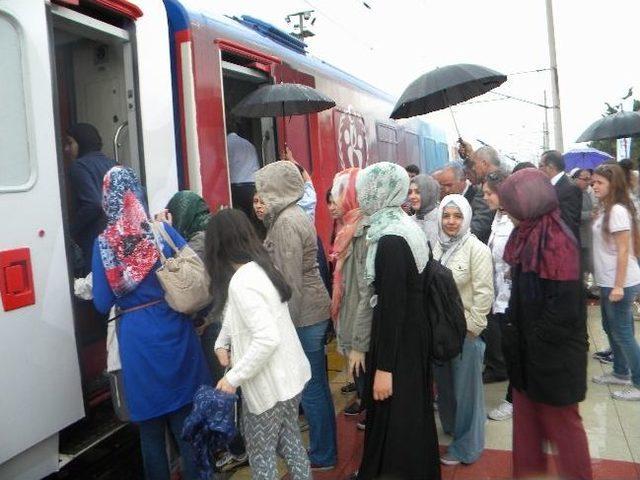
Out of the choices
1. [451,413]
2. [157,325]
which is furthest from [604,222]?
[157,325]

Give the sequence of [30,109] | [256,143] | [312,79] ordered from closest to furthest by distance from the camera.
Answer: [30,109] → [256,143] → [312,79]

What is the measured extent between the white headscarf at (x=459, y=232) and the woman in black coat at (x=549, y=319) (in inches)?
25.2

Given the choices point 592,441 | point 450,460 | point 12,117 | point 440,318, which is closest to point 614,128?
point 592,441

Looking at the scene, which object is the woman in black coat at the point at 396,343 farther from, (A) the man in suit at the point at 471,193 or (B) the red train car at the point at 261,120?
(A) the man in suit at the point at 471,193

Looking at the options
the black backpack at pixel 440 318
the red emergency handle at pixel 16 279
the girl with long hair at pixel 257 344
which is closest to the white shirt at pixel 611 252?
the black backpack at pixel 440 318

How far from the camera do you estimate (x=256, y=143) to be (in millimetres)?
5277

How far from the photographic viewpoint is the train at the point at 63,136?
92.3 inches

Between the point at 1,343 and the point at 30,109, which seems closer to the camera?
the point at 1,343

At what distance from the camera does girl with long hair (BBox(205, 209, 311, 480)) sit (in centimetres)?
227

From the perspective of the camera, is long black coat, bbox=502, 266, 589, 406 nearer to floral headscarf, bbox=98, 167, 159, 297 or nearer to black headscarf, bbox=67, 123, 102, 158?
floral headscarf, bbox=98, 167, 159, 297

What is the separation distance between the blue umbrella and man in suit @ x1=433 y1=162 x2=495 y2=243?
2.33 meters

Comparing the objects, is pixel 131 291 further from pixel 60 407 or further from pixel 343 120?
pixel 343 120

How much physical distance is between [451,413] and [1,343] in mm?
2541

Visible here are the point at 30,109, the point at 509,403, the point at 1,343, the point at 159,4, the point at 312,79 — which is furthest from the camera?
the point at 312,79
